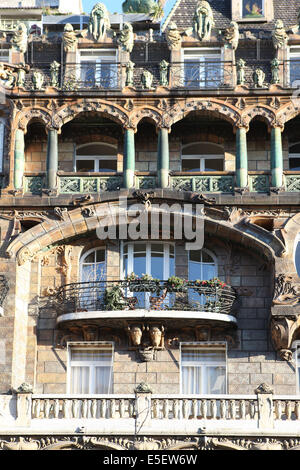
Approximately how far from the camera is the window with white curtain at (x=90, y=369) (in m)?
37.3

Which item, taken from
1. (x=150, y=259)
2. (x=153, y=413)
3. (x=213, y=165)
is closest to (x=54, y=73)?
(x=213, y=165)

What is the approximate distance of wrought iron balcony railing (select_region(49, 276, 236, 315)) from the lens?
3719 centimetres

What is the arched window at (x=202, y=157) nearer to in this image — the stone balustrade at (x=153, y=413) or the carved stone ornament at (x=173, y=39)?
the carved stone ornament at (x=173, y=39)

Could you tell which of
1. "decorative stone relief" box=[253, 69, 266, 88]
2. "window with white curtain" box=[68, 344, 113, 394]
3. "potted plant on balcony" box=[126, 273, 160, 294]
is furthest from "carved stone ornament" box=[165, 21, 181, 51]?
"window with white curtain" box=[68, 344, 113, 394]

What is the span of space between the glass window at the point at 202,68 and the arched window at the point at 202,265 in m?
5.83

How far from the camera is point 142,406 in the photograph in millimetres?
34062

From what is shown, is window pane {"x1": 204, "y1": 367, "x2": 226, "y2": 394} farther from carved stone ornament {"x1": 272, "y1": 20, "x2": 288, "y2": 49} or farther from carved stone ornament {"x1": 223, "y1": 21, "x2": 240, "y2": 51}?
carved stone ornament {"x1": 272, "y1": 20, "x2": 288, "y2": 49}

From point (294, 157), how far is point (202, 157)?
315cm

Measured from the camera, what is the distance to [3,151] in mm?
40094

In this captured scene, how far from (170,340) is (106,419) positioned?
4367mm

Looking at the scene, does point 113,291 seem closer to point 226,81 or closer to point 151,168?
point 151,168
